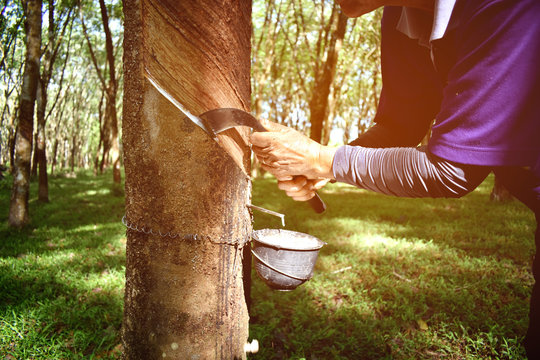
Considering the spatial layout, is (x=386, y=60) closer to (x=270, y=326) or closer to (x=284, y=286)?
(x=284, y=286)

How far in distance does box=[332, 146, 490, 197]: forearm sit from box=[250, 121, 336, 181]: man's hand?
59mm

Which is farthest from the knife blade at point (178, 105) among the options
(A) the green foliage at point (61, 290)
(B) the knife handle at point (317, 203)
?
(A) the green foliage at point (61, 290)

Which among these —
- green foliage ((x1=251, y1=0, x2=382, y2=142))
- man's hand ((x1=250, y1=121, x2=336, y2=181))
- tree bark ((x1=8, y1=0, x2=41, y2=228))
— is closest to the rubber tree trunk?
man's hand ((x1=250, y1=121, x2=336, y2=181))

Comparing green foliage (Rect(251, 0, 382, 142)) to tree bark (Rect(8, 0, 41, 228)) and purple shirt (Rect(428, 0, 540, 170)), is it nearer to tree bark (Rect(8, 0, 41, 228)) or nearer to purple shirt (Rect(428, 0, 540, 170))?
tree bark (Rect(8, 0, 41, 228))

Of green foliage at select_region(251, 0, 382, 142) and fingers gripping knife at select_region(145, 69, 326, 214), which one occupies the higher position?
green foliage at select_region(251, 0, 382, 142)

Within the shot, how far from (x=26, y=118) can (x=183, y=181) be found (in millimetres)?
5658

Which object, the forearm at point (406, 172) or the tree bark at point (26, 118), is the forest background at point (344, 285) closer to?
the tree bark at point (26, 118)

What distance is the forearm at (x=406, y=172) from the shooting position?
1.17 m

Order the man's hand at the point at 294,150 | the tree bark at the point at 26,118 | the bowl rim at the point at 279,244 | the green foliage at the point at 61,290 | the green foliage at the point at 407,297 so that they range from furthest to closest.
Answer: the tree bark at the point at 26,118 → the green foliage at the point at 407,297 → the green foliage at the point at 61,290 → the bowl rim at the point at 279,244 → the man's hand at the point at 294,150

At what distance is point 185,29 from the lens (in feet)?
4.17

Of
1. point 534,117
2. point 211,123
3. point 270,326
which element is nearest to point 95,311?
point 270,326

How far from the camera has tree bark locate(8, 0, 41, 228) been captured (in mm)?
5293

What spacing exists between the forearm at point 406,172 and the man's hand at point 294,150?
6 cm

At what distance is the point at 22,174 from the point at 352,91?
22.4 m
